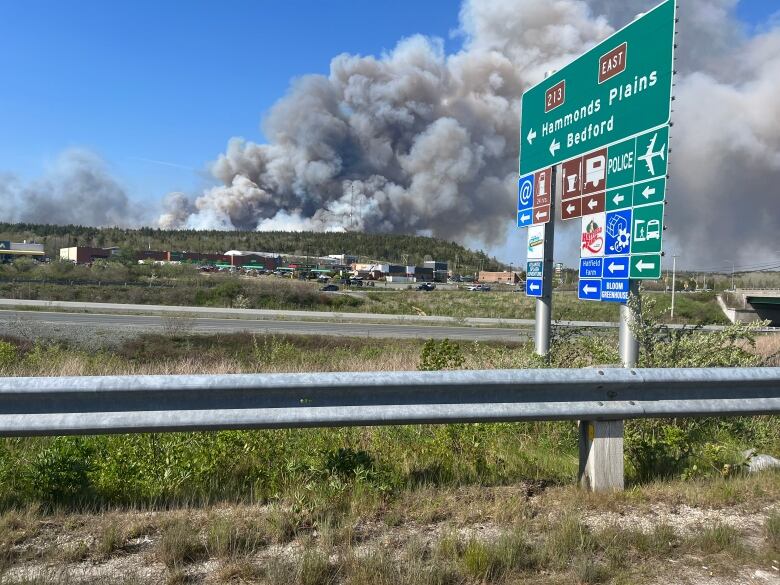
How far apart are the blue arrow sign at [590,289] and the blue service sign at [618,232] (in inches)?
9.2

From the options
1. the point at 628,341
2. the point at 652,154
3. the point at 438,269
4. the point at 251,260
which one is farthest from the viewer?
the point at 438,269

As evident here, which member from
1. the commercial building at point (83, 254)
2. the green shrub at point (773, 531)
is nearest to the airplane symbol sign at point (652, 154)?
the green shrub at point (773, 531)

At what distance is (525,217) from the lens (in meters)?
9.09

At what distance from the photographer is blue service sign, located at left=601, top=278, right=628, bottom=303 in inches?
265

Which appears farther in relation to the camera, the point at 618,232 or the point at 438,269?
the point at 438,269

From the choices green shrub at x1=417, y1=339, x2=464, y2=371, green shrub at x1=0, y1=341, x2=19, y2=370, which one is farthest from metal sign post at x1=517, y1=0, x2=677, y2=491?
green shrub at x1=0, y1=341, x2=19, y2=370

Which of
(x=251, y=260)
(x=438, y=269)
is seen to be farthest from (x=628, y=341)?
(x=438, y=269)

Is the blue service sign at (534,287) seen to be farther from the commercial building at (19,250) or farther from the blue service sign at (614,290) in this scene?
the commercial building at (19,250)

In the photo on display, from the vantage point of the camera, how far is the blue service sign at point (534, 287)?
28.1 ft

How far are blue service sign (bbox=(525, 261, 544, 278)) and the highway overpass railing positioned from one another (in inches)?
181

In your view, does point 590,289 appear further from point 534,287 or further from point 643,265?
point 534,287

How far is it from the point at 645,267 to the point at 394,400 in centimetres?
380

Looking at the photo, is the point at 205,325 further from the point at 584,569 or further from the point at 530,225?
the point at 584,569

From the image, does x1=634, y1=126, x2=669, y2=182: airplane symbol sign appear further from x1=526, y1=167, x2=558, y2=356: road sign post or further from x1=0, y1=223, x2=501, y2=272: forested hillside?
x1=0, y1=223, x2=501, y2=272: forested hillside
